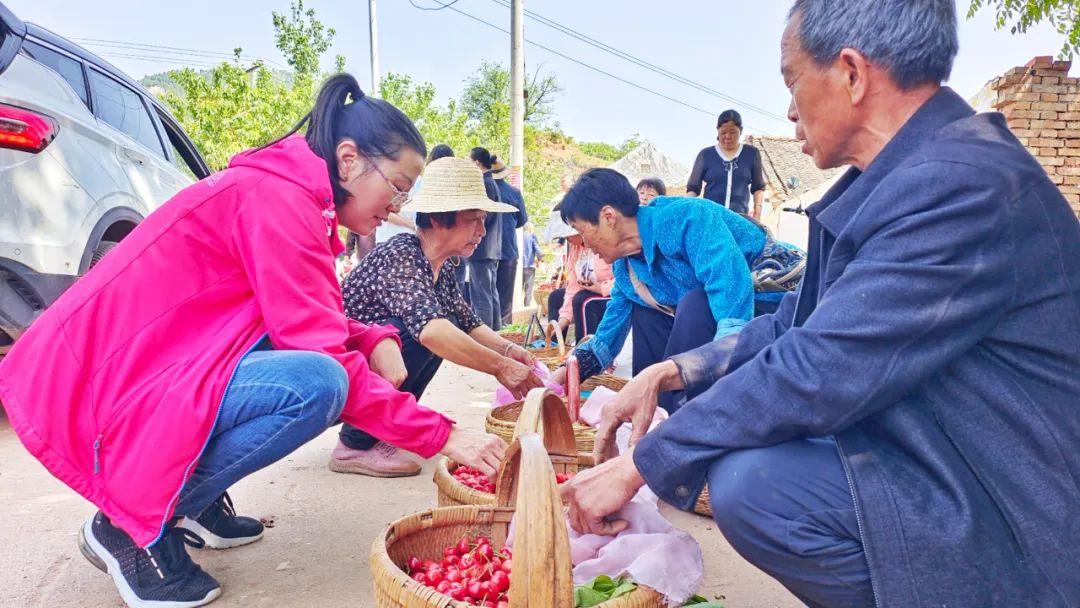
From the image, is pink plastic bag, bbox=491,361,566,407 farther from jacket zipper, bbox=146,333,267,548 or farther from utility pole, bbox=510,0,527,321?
utility pole, bbox=510,0,527,321

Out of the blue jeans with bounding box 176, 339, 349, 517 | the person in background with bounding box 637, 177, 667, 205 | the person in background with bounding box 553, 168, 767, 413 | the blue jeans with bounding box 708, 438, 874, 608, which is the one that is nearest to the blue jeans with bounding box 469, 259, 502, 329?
the person in background with bounding box 637, 177, 667, 205

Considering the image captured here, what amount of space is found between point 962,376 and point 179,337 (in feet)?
5.53

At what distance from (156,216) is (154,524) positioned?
76 cm

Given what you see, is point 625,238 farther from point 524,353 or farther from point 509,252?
point 509,252

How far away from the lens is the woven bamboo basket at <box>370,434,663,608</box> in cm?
114

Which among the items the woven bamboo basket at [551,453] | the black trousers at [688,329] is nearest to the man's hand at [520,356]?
the black trousers at [688,329]

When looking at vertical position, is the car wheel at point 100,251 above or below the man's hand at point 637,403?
above

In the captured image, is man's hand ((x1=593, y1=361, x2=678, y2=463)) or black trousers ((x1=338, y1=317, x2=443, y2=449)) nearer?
man's hand ((x1=593, y1=361, x2=678, y2=463))

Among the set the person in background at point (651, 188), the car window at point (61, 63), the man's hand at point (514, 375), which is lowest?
the man's hand at point (514, 375)

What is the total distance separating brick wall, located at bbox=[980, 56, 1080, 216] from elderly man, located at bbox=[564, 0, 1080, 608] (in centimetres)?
648

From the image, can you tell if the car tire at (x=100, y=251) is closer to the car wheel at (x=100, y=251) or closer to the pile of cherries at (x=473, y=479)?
the car wheel at (x=100, y=251)

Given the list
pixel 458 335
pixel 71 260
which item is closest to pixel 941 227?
pixel 458 335

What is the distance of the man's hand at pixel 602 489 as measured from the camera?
1.41m

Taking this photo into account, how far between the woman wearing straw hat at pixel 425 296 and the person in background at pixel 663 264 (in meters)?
0.45
